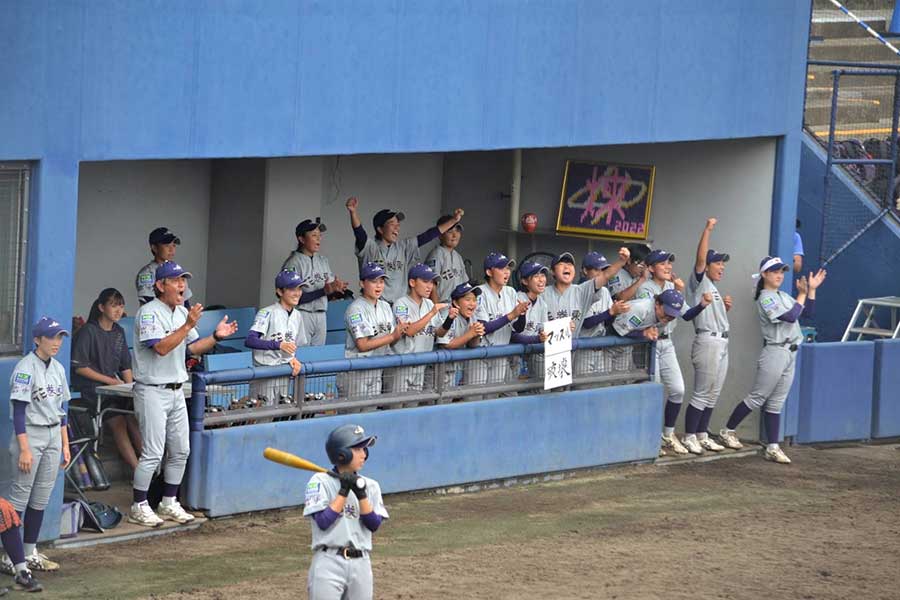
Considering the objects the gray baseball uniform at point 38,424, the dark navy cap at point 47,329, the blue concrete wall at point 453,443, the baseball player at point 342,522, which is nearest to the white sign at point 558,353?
the blue concrete wall at point 453,443

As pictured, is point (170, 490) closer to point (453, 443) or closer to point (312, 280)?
point (453, 443)

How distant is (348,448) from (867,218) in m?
11.3

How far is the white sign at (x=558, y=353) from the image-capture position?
39.4 ft

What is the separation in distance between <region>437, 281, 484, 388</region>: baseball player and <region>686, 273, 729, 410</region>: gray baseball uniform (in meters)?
2.47

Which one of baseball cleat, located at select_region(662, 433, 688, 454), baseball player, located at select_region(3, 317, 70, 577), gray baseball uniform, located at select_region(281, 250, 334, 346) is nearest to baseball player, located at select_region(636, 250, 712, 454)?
baseball cleat, located at select_region(662, 433, 688, 454)

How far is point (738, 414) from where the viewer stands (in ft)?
45.4

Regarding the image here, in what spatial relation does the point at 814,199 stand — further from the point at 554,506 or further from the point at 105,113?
the point at 105,113

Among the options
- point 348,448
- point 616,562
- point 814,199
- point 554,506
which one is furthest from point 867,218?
point 348,448

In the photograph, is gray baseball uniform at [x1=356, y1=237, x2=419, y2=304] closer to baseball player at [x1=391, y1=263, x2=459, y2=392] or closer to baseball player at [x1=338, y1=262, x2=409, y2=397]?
baseball player at [x1=391, y1=263, x2=459, y2=392]

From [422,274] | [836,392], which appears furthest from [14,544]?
[836,392]

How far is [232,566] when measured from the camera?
9.44m

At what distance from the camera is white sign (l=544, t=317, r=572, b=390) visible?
12.0 metres

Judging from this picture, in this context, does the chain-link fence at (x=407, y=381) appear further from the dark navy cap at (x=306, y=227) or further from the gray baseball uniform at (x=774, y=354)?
the dark navy cap at (x=306, y=227)

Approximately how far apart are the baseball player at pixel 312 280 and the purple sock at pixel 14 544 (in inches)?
170
